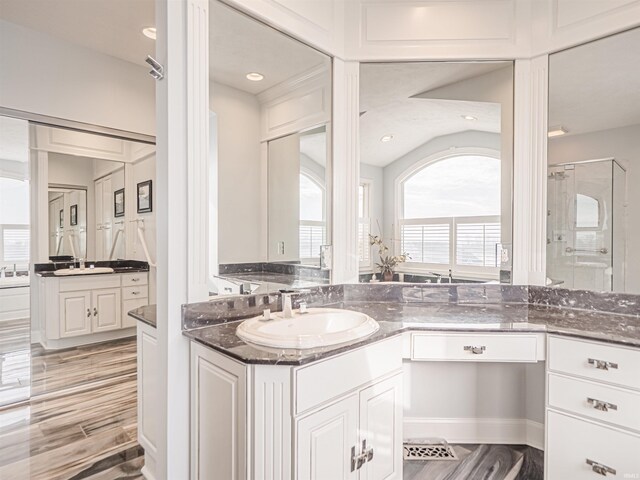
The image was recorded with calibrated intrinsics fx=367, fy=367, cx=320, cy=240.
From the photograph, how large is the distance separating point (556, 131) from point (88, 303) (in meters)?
4.41

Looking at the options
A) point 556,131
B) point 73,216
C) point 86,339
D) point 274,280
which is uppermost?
point 556,131

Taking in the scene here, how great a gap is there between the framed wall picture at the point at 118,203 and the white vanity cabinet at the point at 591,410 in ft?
13.3

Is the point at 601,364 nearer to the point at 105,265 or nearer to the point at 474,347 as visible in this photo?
the point at 474,347

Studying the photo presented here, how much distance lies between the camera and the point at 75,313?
3.79 m

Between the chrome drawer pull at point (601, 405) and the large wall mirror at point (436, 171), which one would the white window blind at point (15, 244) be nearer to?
the large wall mirror at point (436, 171)

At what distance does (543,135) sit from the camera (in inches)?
87.9

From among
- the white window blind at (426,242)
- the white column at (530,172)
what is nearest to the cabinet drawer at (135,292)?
the white window blind at (426,242)

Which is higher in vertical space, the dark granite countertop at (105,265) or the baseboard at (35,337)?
the dark granite countertop at (105,265)

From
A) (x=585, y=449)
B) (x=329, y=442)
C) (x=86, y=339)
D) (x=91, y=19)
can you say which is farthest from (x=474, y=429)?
(x=86, y=339)

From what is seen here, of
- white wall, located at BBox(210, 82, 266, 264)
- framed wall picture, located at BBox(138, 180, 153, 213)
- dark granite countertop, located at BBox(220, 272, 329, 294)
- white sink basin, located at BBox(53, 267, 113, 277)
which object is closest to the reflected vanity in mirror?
white sink basin, located at BBox(53, 267, 113, 277)

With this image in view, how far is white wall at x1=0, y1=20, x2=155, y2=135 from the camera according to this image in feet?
8.93

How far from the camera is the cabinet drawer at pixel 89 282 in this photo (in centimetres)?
370

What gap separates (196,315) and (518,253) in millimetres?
1914

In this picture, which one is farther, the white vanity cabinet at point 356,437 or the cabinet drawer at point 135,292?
the cabinet drawer at point 135,292
